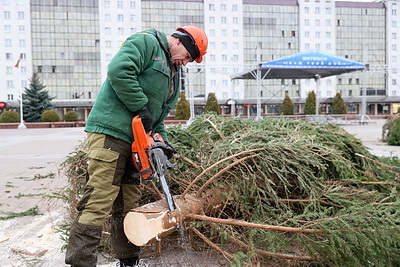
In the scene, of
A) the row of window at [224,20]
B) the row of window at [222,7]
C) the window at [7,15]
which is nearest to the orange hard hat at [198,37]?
the row of window at [224,20]

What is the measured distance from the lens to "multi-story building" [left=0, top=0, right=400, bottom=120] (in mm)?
56719

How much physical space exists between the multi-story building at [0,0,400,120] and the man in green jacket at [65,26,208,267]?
51092 mm

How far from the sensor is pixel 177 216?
2.46 m

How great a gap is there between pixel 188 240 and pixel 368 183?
179cm

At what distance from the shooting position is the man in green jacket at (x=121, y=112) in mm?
2311

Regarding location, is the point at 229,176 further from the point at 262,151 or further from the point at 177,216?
the point at 177,216

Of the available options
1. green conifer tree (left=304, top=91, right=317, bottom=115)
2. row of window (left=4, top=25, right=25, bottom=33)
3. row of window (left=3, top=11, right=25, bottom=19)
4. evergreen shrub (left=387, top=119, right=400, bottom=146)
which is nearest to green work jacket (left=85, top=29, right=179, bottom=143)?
evergreen shrub (left=387, top=119, right=400, bottom=146)

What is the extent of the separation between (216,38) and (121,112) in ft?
195

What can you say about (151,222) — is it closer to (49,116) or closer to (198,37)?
(198,37)

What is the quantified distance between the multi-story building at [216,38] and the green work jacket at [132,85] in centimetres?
5115

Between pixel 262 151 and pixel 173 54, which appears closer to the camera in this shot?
pixel 173 54

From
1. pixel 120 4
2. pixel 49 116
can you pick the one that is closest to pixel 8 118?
pixel 49 116

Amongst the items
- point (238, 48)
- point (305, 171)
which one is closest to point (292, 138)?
point (305, 171)

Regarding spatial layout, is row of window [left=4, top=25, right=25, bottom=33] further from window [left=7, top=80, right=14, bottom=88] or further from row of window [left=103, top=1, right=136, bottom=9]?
row of window [left=103, top=1, right=136, bottom=9]
